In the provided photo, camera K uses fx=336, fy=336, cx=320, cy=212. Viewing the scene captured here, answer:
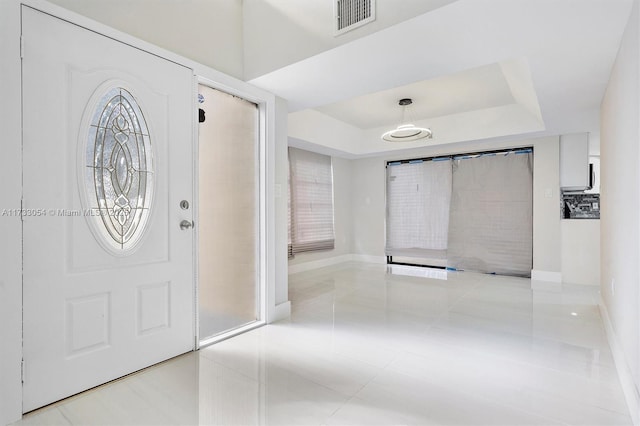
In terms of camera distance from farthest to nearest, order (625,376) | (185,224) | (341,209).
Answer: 1. (341,209)
2. (185,224)
3. (625,376)

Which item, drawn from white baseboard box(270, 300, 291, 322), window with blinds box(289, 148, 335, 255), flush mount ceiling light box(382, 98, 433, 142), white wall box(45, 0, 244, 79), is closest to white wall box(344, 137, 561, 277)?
window with blinds box(289, 148, 335, 255)

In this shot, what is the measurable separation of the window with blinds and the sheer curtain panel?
2.25 metres

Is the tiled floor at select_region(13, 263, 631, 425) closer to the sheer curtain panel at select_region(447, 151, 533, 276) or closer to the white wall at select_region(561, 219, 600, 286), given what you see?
the white wall at select_region(561, 219, 600, 286)

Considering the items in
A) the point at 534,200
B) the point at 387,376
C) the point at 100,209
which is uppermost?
the point at 534,200

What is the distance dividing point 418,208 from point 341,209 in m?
1.51

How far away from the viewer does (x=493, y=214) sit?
18.1 ft

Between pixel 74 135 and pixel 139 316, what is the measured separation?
3.84 feet

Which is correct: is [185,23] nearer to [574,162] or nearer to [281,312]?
[281,312]

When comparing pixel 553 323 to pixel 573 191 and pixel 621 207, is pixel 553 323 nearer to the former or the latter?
pixel 621 207

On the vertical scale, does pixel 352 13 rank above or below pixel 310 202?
above

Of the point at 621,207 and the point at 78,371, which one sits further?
the point at 621,207

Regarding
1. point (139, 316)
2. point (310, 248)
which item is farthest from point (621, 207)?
point (310, 248)

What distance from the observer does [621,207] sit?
7.11 ft

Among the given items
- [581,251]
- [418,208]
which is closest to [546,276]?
[581,251]
